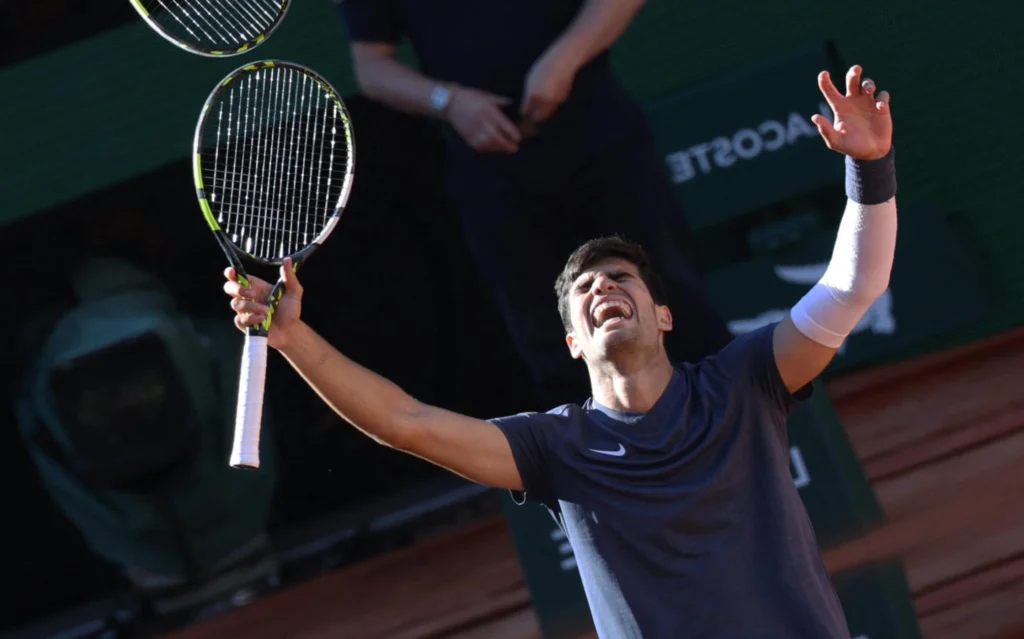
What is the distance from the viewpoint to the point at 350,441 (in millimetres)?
3529

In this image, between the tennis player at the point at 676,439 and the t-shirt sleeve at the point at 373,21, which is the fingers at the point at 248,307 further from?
the t-shirt sleeve at the point at 373,21

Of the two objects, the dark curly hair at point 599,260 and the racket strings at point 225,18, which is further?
the racket strings at point 225,18

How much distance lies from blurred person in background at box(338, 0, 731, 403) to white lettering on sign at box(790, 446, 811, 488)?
0.25 meters

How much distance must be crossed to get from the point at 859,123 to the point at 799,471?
2.63ft

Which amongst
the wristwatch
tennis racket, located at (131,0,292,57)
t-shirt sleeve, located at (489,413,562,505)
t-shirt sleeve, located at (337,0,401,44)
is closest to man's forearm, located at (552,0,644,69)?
the wristwatch

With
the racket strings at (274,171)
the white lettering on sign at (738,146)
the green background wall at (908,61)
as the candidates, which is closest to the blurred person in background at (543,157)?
the racket strings at (274,171)

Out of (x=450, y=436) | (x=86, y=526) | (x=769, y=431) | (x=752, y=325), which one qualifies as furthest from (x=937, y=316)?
(x=86, y=526)

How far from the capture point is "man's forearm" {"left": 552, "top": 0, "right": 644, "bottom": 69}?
2.55 m

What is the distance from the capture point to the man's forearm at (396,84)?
2.66 metres

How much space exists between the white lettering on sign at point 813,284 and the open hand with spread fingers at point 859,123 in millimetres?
1247

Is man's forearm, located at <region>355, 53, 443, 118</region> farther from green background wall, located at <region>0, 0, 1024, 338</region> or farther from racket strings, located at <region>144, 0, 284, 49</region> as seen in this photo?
green background wall, located at <region>0, 0, 1024, 338</region>

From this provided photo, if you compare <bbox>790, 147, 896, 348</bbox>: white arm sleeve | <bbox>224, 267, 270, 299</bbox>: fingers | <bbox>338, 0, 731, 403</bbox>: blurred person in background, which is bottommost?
<bbox>790, 147, 896, 348</bbox>: white arm sleeve

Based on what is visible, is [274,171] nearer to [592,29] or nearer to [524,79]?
[524,79]

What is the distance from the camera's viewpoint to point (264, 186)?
2.73 m
